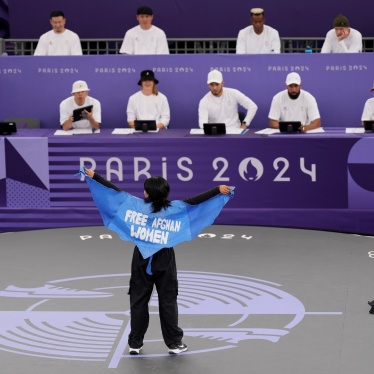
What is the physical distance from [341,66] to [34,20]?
6.08 meters

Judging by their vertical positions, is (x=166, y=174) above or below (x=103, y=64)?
below

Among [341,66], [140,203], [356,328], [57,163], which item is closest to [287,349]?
[356,328]

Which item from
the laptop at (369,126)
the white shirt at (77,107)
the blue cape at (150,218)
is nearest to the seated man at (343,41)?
the laptop at (369,126)

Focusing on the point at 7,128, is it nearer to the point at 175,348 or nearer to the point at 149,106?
the point at 149,106

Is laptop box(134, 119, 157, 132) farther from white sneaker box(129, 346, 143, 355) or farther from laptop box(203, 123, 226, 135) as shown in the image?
white sneaker box(129, 346, 143, 355)

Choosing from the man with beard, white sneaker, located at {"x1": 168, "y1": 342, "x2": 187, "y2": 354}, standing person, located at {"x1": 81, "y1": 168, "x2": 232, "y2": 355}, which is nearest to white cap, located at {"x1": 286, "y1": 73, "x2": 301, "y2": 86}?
the man with beard

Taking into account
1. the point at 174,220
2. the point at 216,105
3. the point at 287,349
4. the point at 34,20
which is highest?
the point at 34,20

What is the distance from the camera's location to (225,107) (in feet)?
51.6

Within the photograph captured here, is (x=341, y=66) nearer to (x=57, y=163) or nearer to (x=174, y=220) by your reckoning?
(x=57, y=163)

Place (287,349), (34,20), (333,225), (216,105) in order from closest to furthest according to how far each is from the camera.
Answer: (287,349)
(333,225)
(216,105)
(34,20)

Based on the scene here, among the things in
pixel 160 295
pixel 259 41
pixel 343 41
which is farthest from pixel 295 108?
pixel 160 295

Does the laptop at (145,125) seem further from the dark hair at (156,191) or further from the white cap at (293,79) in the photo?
the dark hair at (156,191)

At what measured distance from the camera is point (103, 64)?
53.9 ft

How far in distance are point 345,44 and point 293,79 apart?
1721mm
